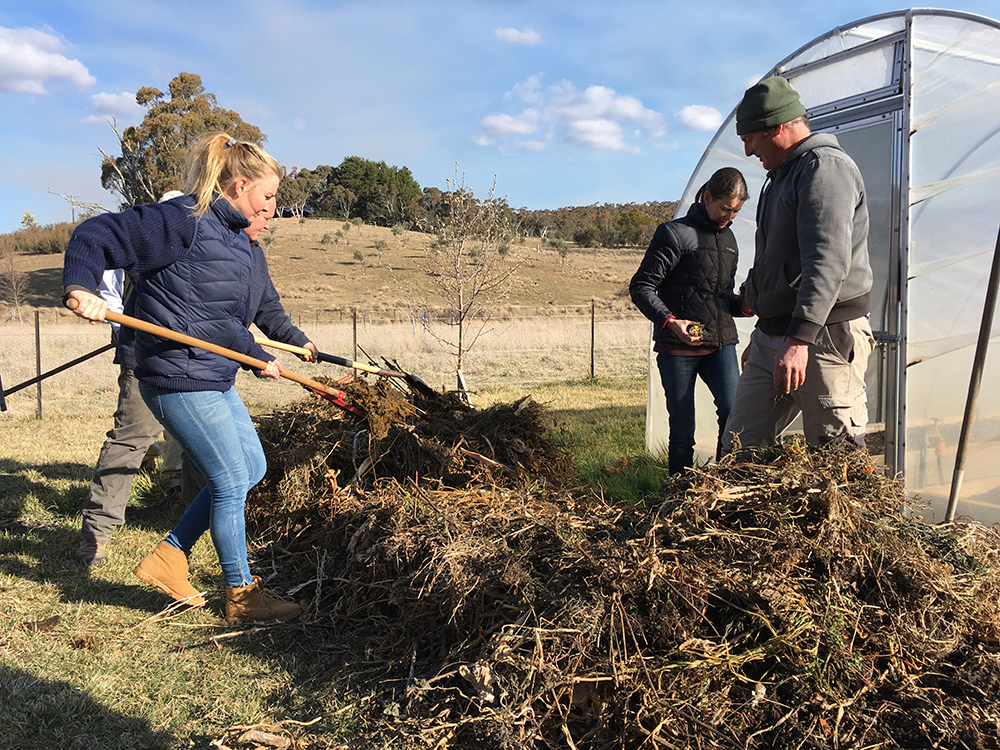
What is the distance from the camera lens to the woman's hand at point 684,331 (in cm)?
384

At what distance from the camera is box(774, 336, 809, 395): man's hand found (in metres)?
2.74

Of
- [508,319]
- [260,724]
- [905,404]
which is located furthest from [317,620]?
[508,319]

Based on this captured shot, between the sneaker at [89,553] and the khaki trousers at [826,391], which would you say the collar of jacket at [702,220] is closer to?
the khaki trousers at [826,391]

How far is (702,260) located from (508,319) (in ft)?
67.0

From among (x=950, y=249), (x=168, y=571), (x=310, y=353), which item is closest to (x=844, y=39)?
(x=950, y=249)

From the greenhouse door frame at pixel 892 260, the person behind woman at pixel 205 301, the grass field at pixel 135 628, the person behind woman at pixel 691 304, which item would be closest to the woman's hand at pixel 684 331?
the person behind woman at pixel 691 304

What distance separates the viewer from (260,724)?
2324 millimetres

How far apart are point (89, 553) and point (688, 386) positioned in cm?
345

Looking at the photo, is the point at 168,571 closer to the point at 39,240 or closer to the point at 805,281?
the point at 805,281

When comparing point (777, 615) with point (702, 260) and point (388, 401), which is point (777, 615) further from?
point (388, 401)

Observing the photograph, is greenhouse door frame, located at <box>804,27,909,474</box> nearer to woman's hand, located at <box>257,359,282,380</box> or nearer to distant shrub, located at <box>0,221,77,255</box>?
woman's hand, located at <box>257,359,282,380</box>

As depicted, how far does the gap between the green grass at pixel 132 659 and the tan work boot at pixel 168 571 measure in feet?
0.37

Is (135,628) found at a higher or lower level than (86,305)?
lower

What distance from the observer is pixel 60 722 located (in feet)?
7.95
